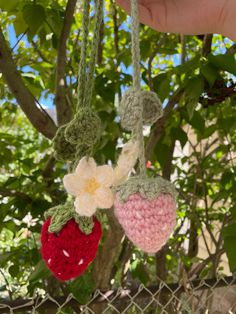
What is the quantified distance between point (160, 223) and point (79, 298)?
64 cm

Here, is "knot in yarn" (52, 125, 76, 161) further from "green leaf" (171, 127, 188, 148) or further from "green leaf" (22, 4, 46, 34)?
"green leaf" (171, 127, 188, 148)

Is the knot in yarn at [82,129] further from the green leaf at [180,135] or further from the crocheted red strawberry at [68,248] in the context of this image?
the green leaf at [180,135]

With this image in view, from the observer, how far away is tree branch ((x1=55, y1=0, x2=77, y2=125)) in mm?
979

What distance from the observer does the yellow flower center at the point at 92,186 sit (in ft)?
1.34

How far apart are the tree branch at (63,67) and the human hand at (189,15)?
37 centimetres

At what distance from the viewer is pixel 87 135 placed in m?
0.41

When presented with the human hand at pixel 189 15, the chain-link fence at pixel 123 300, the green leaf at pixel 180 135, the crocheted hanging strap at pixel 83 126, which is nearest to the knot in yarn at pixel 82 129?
the crocheted hanging strap at pixel 83 126

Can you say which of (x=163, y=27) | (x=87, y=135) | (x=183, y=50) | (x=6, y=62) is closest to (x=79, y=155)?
(x=87, y=135)

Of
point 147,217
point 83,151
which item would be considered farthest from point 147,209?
point 83,151

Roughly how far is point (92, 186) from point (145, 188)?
70 millimetres

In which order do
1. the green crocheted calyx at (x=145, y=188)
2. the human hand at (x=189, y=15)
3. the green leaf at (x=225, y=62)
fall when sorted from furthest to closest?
1. the green leaf at (x=225, y=62)
2. the human hand at (x=189, y=15)
3. the green crocheted calyx at (x=145, y=188)

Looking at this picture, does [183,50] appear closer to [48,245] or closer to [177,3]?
[177,3]

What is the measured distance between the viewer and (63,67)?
3.50 ft

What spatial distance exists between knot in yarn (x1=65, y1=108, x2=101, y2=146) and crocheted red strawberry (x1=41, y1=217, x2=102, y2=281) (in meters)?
0.09
